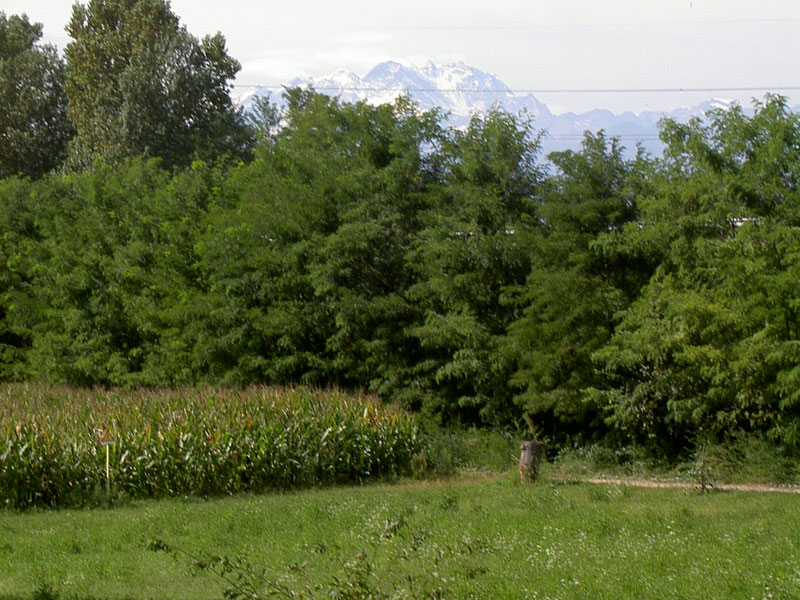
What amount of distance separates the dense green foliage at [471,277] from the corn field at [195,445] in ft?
7.58

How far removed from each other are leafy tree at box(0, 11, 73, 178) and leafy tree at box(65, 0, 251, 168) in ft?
15.1

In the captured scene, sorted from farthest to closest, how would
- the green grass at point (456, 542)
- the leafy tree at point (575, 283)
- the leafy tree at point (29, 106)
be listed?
1. the leafy tree at point (29, 106)
2. the leafy tree at point (575, 283)
3. the green grass at point (456, 542)

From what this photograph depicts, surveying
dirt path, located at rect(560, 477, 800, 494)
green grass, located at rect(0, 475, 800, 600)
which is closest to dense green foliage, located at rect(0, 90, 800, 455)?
dirt path, located at rect(560, 477, 800, 494)

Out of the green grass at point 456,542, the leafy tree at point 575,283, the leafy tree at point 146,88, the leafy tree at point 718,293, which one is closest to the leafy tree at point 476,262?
the leafy tree at point 575,283

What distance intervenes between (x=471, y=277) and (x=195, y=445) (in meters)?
6.14

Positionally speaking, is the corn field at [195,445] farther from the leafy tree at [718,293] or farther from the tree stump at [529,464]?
the leafy tree at [718,293]

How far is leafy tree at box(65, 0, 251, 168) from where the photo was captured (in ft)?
115

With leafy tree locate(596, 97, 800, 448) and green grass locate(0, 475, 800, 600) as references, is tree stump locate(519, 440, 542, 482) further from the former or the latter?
leafy tree locate(596, 97, 800, 448)

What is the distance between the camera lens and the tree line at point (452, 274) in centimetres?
1444

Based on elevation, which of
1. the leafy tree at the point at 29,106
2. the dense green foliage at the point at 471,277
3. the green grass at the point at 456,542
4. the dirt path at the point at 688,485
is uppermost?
the leafy tree at the point at 29,106

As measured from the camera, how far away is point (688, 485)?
13695mm

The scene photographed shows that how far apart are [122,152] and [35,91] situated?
928 centimetres

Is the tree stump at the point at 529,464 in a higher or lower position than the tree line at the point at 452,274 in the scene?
lower

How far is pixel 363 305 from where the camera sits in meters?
18.9
